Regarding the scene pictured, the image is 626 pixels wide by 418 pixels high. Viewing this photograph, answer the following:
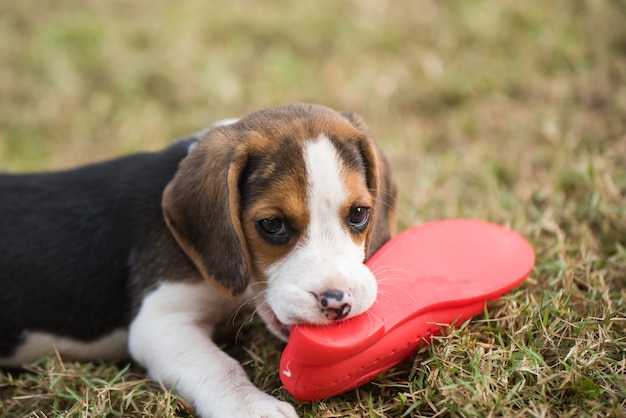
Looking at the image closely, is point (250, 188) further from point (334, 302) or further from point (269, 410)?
point (269, 410)

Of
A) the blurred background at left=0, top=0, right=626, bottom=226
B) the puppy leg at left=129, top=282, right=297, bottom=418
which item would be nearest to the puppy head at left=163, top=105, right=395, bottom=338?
the puppy leg at left=129, top=282, right=297, bottom=418

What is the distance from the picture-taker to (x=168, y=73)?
856cm

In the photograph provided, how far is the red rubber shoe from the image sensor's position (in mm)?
3672

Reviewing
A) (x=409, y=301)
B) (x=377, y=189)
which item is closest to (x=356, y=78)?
(x=377, y=189)

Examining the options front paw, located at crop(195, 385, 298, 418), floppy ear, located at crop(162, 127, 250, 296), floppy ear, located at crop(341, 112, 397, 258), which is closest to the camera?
front paw, located at crop(195, 385, 298, 418)

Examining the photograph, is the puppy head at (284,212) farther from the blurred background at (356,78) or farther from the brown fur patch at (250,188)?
the blurred background at (356,78)

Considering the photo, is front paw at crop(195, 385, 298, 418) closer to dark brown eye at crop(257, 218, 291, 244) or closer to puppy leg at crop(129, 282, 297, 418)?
puppy leg at crop(129, 282, 297, 418)

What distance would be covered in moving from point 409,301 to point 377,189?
74cm

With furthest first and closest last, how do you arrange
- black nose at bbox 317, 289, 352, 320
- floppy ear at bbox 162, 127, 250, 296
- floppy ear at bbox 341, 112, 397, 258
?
floppy ear at bbox 341, 112, 397, 258, floppy ear at bbox 162, 127, 250, 296, black nose at bbox 317, 289, 352, 320

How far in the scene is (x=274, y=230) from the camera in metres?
3.89

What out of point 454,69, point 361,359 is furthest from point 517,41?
point 361,359

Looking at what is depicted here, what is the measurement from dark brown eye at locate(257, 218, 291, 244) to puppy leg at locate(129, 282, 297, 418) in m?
0.76

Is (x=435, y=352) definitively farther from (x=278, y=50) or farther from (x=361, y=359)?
(x=278, y=50)

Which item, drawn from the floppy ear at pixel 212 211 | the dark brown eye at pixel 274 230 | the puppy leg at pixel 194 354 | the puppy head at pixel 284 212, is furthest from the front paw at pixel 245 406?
the dark brown eye at pixel 274 230
